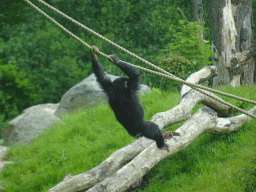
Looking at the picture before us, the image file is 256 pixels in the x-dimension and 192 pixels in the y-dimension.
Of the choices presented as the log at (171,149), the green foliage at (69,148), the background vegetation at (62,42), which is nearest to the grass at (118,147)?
the green foliage at (69,148)

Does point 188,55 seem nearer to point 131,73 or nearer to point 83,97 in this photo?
point 83,97

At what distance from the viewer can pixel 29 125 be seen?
8414mm

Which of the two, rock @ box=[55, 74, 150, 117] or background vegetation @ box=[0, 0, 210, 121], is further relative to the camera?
background vegetation @ box=[0, 0, 210, 121]

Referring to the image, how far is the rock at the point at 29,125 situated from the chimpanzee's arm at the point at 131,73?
204 inches

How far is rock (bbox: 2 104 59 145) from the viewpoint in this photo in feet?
26.9

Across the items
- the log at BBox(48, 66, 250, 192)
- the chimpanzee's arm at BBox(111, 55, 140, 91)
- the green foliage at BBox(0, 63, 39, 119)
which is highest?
the chimpanzee's arm at BBox(111, 55, 140, 91)

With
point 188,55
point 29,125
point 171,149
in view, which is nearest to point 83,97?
point 29,125

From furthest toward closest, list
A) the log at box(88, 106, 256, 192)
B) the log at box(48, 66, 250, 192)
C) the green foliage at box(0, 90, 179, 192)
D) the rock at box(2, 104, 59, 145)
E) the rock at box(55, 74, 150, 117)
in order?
the rock at box(55, 74, 150, 117)
the rock at box(2, 104, 59, 145)
the green foliage at box(0, 90, 179, 192)
the log at box(48, 66, 250, 192)
the log at box(88, 106, 256, 192)

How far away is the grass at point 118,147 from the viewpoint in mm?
3957

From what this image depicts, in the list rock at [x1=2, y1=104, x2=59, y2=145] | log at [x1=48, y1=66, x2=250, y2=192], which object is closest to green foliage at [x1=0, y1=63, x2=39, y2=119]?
rock at [x1=2, y1=104, x2=59, y2=145]

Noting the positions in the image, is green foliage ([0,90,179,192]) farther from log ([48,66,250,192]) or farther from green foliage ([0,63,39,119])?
green foliage ([0,63,39,119])

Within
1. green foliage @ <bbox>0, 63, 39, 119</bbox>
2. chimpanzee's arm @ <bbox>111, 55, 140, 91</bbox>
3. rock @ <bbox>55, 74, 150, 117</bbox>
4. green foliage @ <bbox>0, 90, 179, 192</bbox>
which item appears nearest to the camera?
chimpanzee's arm @ <bbox>111, 55, 140, 91</bbox>

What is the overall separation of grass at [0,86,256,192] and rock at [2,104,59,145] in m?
0.78

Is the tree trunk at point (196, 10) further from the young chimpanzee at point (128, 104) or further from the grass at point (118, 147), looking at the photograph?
the young chimpanzee at point (128, 104)
